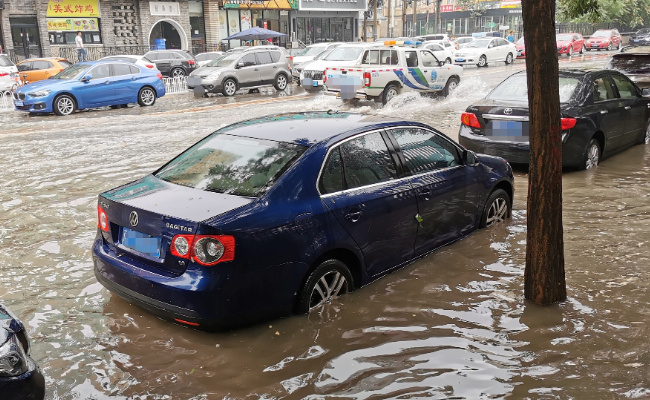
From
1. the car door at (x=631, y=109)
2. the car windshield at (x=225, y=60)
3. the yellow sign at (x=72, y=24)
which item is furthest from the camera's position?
the yellow sign at (x=72, y=24)

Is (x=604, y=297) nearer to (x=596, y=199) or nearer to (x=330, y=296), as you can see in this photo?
(x=330, y=296)

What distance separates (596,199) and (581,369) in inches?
184

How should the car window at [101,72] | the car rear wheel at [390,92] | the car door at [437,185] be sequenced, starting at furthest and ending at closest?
1. the car window at [101,72]
2. the car rear wheel at [390,92]
3. the car door at [437,185]

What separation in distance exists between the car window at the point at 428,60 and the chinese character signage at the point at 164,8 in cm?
2232

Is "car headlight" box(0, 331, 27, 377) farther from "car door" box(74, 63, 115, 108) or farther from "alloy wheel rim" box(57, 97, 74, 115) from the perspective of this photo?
"car door" box(74, 63, 115, 108)

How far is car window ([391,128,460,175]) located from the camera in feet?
18.5

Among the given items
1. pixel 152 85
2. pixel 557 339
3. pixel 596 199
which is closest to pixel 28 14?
pixel 152 85

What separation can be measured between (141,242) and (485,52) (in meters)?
33.4

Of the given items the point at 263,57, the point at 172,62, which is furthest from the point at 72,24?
the point at 263,57

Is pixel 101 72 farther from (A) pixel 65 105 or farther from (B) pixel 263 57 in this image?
(B) pixel 263 57

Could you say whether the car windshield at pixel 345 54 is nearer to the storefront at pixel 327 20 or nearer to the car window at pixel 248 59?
the car window at pixel 248 59

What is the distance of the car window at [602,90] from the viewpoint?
9.83m

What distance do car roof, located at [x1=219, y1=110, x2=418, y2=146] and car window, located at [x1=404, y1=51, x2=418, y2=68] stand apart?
1364cm

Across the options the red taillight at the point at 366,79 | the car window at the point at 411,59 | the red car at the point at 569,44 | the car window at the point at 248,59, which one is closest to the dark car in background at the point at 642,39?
the red car at the point at 569,44
